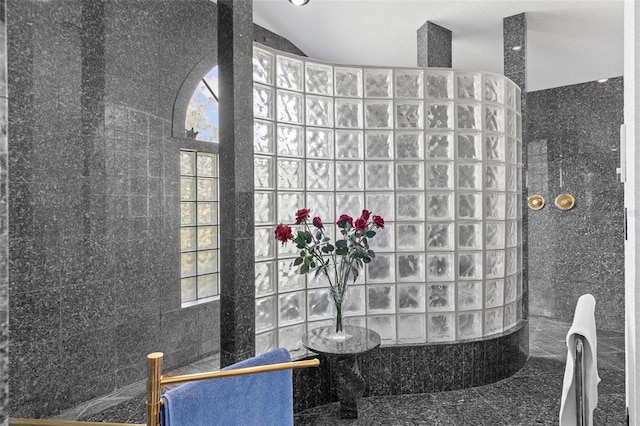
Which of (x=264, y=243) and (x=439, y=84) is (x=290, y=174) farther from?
(x=439, y=84)

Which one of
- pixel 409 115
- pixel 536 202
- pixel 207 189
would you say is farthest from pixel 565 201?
pixel 207 189

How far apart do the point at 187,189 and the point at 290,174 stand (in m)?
1.12

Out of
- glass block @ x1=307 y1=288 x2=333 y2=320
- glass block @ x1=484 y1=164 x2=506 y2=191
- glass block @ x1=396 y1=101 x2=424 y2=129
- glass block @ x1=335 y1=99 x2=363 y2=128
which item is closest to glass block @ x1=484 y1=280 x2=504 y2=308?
glass block @ x1=484 y1=164 x2=506 y2=191

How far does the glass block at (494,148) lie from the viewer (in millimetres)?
2631

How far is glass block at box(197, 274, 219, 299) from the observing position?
3099 millimetres

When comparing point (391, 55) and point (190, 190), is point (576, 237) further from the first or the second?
point (190, 190)

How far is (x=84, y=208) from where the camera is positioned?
2.20 m

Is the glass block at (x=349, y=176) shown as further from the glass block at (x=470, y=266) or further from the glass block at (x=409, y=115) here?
the glass block at (x=470, y=266)

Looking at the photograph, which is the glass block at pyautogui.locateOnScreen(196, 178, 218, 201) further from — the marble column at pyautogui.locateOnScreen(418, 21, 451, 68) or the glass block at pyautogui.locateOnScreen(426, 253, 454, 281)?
the marble column at pyautogui.locateOnScreen(418, 21, 451, 68)

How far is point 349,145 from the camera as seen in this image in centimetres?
248

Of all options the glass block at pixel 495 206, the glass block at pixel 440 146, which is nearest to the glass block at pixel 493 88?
the glass block at pixel 440 146

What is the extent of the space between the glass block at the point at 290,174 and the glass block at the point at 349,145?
0.95ft

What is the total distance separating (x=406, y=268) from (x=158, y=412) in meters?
2.00

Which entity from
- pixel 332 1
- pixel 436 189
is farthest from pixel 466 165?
pixel 332 1
